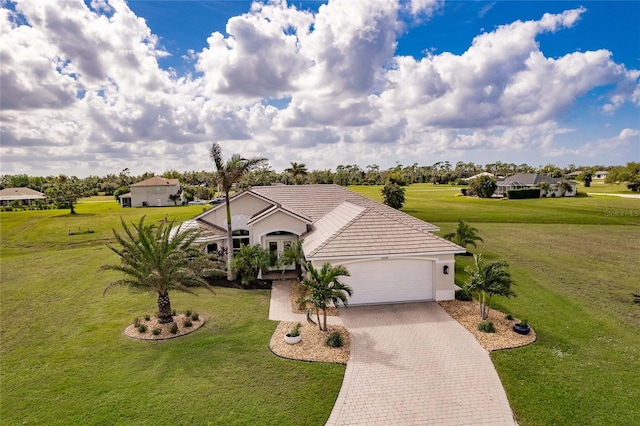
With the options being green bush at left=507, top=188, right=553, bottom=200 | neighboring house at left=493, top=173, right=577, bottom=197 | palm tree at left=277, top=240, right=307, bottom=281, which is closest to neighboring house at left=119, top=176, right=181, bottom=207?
palm tree at left=277, top=240, right=307, bottom=281

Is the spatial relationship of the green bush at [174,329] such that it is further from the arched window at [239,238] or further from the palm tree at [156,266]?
the arched window at [239,238]

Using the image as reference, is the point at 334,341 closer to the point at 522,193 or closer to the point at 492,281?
the point at 492,281

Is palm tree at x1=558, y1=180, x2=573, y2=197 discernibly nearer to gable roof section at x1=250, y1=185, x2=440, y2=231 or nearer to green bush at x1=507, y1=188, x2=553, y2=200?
green bush at x1=507, y1=188, x2=553, y2=200

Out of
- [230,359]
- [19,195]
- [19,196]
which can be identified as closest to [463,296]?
[230,359]

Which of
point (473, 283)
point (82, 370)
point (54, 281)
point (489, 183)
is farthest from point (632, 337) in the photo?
point (489, 183)

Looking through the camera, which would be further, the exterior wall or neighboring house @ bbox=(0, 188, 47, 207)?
neighboring house @ bbox=(0, 188, 47, 207)

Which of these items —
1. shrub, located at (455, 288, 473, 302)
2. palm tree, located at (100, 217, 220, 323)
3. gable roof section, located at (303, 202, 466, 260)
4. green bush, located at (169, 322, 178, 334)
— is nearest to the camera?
green bush, located at (169, 322, 178, 334)
